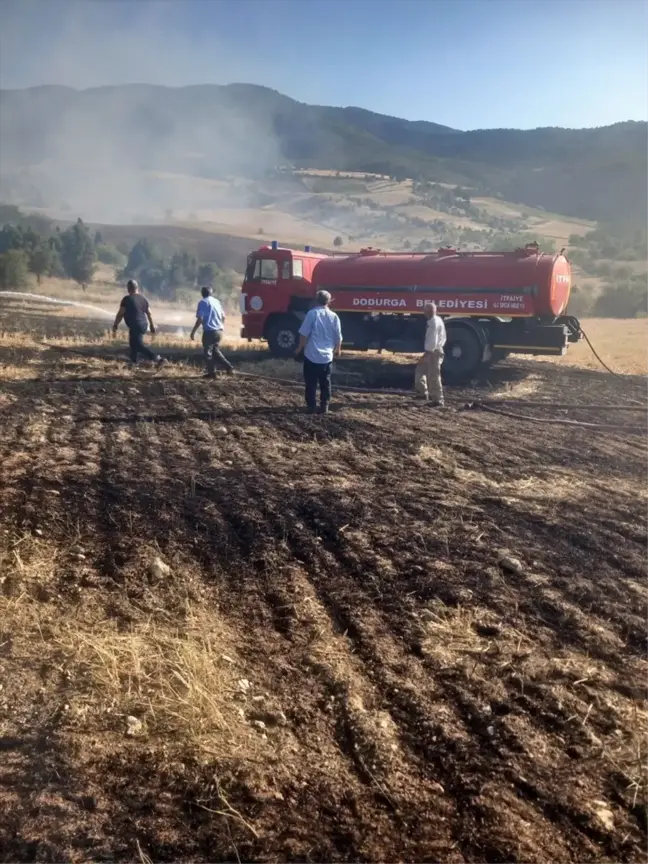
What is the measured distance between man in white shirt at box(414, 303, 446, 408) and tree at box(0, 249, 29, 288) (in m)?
26.6

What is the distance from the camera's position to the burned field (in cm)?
303

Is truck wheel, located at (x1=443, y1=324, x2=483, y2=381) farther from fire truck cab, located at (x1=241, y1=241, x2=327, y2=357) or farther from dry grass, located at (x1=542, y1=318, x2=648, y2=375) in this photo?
fire truck cab, located at (x1=241, y1=241, x2=327, y2=357)

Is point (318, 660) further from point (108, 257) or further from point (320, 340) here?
point (108, 257)

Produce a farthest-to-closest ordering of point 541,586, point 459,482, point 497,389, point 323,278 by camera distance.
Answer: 1. point 323,278
2. point 497,389
3. point 459,482
4. point 541,586

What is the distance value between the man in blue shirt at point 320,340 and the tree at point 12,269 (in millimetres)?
27578

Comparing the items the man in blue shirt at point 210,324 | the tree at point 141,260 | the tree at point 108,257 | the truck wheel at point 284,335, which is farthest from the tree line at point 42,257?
the man in blue shirt at point 210,324

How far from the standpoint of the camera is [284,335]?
19.0 m

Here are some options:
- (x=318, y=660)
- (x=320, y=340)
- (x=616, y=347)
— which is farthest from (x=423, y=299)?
(x=318, y=660)

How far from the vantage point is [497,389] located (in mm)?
15336

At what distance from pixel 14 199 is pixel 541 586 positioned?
112305mm

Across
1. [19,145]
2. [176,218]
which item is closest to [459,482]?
[176,218]

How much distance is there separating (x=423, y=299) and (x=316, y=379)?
269 inches

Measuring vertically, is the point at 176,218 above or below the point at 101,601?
above

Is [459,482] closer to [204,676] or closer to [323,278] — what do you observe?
[204,676]
